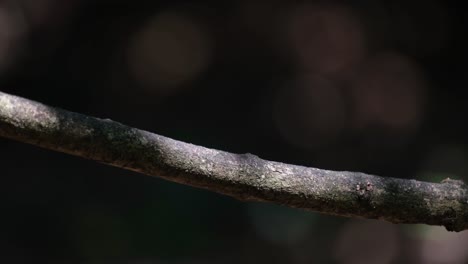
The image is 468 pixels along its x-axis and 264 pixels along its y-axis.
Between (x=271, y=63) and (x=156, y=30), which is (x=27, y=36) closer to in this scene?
(x=156, y=30)

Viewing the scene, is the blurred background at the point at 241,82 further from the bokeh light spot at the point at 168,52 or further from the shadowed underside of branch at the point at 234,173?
the shadowed underside of branch at the point at 234,173

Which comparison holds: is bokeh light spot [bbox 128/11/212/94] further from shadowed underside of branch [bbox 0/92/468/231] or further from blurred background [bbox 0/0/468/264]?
shadowed underside of branch [bbox 0/92/468/231]

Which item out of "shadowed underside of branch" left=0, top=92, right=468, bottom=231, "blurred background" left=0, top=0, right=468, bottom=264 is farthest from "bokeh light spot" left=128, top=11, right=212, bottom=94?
"shadowed underside of branch" left=0, top=92, right=468, bottom=231

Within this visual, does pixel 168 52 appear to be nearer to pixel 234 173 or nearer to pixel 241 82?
pixel 241 82

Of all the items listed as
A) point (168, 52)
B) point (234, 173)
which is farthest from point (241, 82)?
point (234, 173)

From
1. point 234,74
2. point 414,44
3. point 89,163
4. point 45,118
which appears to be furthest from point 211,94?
point 45,118
